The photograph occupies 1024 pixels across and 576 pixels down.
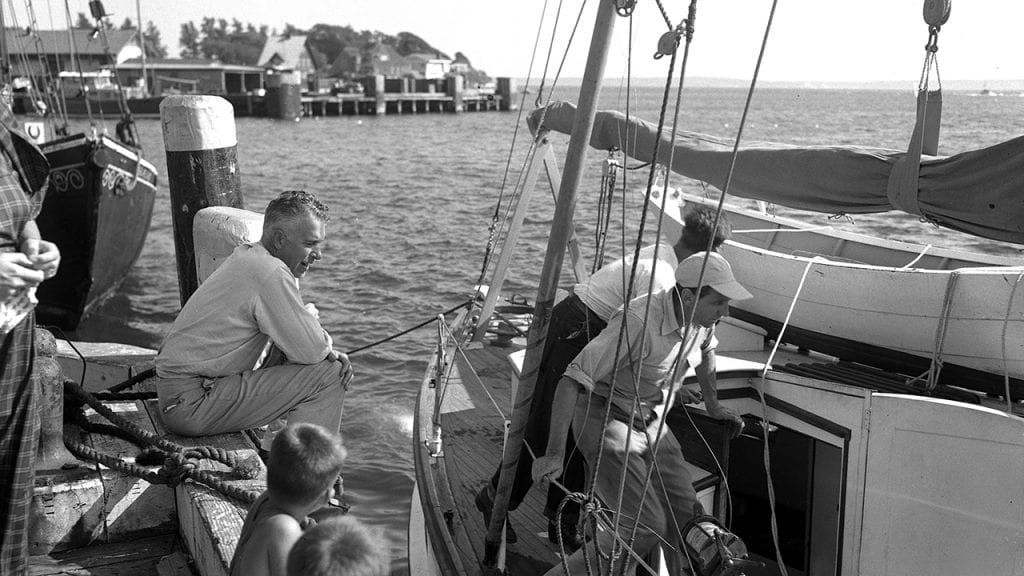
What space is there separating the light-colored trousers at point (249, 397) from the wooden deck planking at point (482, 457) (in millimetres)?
841

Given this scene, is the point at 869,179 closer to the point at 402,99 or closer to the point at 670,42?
the point at 670,42

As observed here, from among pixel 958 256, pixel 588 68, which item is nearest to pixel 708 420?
pixel 588 68

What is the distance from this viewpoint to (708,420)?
4.41 meters

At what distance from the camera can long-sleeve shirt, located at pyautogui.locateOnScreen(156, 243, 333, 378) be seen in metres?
4.18

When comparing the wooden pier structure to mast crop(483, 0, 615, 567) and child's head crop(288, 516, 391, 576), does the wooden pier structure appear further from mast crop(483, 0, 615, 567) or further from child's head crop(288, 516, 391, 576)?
child's head crop(288, 516, 391, 576)

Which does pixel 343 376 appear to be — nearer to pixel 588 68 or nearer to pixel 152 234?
pixel 588 68

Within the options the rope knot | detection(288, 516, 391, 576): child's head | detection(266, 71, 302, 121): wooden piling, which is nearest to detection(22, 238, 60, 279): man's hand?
detection(288, 516, 391, 576): child's head

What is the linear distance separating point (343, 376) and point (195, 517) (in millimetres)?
996

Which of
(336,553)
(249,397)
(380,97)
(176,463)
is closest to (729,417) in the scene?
(249,397)

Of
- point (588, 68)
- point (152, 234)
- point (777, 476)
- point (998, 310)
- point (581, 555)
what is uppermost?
point (588, 68)

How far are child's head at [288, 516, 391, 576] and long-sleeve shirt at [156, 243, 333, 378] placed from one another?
7.14 feet

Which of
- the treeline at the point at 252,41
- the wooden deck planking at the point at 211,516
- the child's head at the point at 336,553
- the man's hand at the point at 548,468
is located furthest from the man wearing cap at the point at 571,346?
the treeline at the point at 252,41

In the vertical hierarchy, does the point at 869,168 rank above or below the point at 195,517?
above

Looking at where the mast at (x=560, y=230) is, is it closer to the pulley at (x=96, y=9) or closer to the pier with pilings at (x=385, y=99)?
the pulley at (x=96, y=9)
